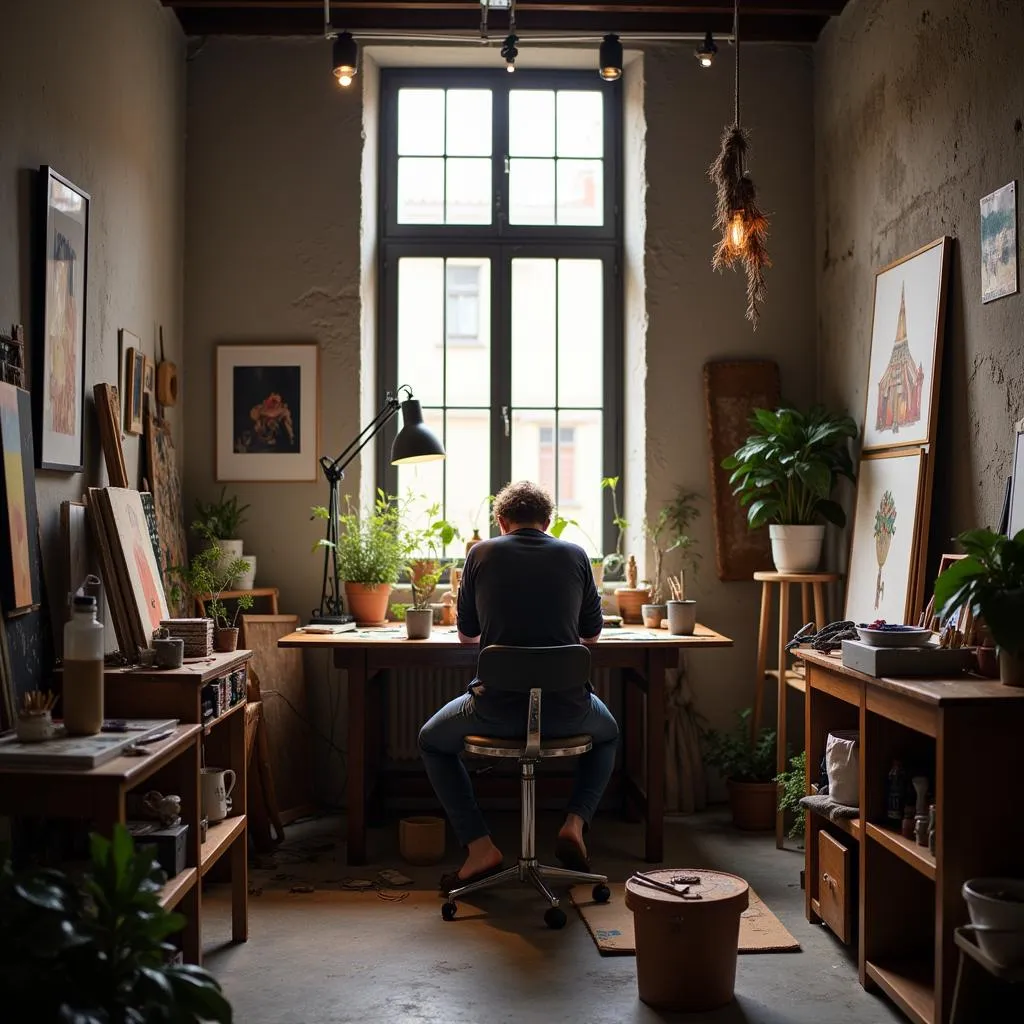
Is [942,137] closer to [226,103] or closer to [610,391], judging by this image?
[610,391]

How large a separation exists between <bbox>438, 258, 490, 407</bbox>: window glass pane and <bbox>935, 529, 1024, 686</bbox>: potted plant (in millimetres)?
3275

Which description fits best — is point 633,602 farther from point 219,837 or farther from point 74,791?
point 74,791

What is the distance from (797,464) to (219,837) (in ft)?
9.02

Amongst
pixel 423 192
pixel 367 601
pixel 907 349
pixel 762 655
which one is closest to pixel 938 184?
pixel 907 349

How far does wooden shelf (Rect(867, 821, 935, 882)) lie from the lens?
2.93m

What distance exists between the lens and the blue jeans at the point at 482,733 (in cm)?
399

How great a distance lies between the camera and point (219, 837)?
3518mm

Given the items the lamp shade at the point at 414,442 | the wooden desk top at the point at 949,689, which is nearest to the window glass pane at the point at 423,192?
the lamp shade at the point at 414,442

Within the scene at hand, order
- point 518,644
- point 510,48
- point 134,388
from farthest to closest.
Answer: point 510,48
point 134,388
point 518,644

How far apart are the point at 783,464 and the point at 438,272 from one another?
2.09 m

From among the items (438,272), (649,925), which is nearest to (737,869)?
(649,925)

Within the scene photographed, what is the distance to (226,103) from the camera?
215 inches

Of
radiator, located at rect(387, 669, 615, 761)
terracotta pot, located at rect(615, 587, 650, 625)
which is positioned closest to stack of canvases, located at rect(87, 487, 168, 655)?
radiator, located at rect(387, 669, 615, 761)

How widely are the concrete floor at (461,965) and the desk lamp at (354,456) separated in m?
1.16
